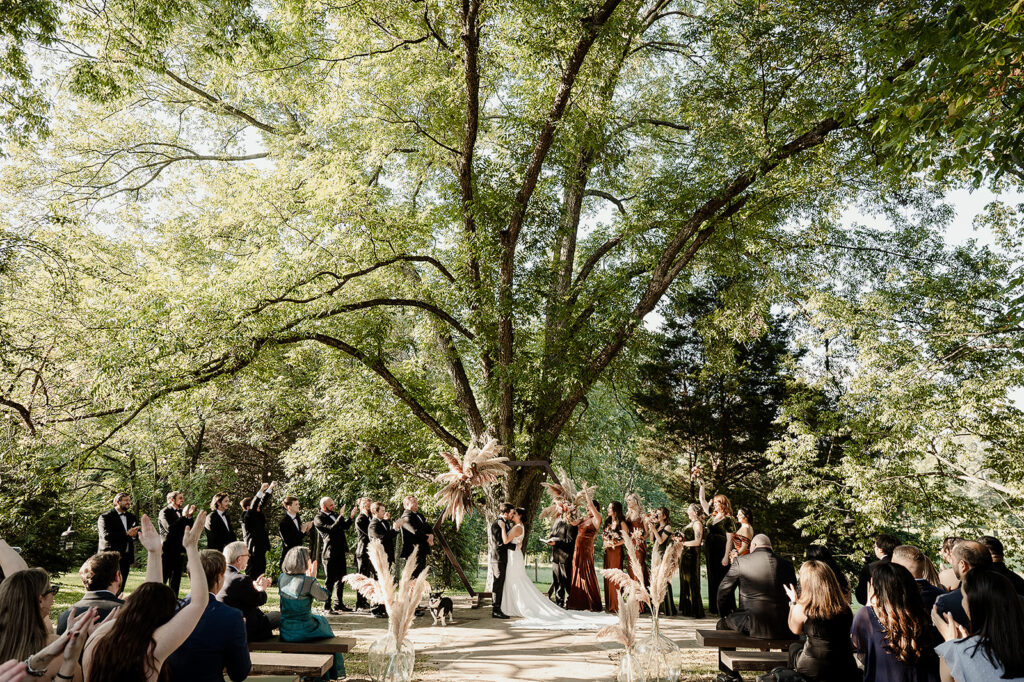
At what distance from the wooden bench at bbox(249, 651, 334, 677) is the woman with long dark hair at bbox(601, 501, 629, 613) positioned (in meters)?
6.21

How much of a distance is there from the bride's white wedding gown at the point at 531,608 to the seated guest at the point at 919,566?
247 inches

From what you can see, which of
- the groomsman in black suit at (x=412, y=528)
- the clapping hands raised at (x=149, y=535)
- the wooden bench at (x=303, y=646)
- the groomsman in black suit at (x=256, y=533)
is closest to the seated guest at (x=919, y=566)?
the wooden bench at (x=303, y=646)

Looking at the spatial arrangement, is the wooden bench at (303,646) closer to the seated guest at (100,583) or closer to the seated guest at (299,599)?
the seated guest at (299,599)

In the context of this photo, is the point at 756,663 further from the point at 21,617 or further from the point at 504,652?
the point at 21,617

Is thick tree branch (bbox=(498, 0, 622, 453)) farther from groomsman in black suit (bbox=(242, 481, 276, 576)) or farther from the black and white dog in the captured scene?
groomsman in black suit (bbox=(242, 481, 276, 576))

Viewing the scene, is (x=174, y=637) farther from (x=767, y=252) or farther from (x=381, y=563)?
(x=767, y=252)

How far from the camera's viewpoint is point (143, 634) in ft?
10.3

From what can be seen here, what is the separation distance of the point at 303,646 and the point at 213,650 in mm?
2893

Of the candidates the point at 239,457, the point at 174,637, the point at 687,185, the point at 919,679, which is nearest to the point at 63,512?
the point at 239,457

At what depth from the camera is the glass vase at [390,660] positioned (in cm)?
393

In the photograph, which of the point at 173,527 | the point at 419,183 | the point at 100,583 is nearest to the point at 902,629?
the point at 100,583

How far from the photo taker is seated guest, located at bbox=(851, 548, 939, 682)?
12.8 ft

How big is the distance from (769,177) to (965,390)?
5.41 meters

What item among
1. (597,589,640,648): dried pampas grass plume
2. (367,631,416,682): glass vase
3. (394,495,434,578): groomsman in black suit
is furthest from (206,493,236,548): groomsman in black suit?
(597,589,640,648): dried pampas grass plume
